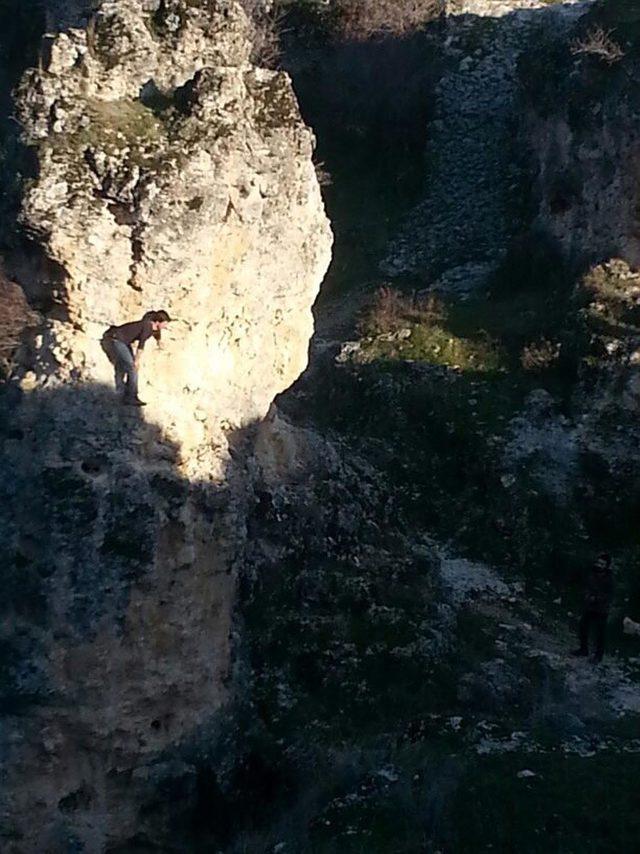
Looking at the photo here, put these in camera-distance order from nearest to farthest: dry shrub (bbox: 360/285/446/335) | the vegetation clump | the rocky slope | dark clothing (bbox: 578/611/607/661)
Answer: dark clothing (bbox: 578/611/607/661) → the vegetation clump → dry shrub (bbox: 360/285/446/335) → the rocky slope

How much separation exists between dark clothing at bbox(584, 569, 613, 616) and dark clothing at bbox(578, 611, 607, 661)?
7 centimetres

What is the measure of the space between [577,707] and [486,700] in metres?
0.90

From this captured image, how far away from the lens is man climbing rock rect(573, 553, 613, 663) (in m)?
11.3

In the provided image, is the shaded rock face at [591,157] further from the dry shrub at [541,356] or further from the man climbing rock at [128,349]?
the man climbing rock at [128,349]

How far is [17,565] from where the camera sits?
8773 mm

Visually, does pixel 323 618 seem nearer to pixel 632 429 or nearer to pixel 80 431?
pixel 80 431

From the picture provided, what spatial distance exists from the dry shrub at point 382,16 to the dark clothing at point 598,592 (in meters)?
19.3

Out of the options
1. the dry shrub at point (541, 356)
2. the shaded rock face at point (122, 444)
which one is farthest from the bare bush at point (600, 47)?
the shaded rock face at point (122, 444)

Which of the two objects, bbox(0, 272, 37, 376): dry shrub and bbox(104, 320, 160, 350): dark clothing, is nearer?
bbox(0, 272, 37, 376): dry shrub

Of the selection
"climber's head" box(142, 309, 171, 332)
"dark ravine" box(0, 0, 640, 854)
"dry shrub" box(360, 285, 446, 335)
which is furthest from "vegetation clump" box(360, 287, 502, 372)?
"climber's head" box(142, 309, 171, 332)

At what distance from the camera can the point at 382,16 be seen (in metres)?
27.4

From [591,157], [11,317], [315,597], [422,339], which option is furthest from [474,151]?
[11,317]

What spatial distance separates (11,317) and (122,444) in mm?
1370

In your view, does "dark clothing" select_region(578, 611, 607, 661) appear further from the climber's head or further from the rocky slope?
the rocky slope
